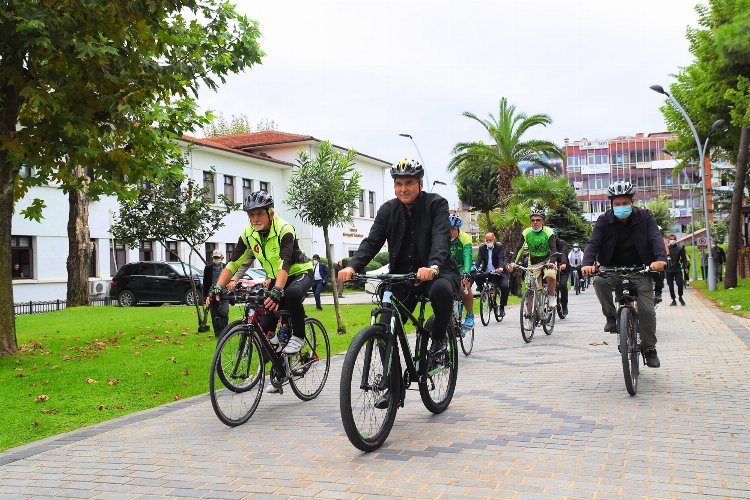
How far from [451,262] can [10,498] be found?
349cm

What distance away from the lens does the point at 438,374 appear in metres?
6.40

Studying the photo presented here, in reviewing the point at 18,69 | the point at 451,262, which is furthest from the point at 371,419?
the point at 18,69

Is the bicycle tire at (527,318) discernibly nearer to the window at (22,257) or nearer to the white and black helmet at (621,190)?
the white and black helmet at (621,190)

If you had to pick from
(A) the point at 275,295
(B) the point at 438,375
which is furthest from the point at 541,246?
(A) the point at 275,295

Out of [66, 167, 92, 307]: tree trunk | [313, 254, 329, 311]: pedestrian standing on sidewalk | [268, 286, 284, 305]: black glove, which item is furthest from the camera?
[66, 167, 92, 307]: tree trunk

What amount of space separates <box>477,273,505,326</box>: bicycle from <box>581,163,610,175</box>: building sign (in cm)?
9439

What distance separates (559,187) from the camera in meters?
43.4

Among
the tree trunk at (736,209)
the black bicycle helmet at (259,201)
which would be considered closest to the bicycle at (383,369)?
the black bicycle helmet at (259,201)

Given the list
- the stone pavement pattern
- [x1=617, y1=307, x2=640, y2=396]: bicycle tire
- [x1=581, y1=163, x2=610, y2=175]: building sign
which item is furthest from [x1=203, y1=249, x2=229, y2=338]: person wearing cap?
[x1=581, y1=163, x2=610, y2=175]: building sign

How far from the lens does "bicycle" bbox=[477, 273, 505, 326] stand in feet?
51.9

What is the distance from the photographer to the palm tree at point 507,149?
40.4 meters

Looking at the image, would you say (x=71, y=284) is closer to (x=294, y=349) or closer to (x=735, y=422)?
(x=294, y=349)

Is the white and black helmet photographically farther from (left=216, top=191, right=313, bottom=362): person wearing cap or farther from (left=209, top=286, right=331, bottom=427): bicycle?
(left=209, top=286, right=331, bottom=427): bicycle

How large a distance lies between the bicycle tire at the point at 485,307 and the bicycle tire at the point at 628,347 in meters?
8.20
